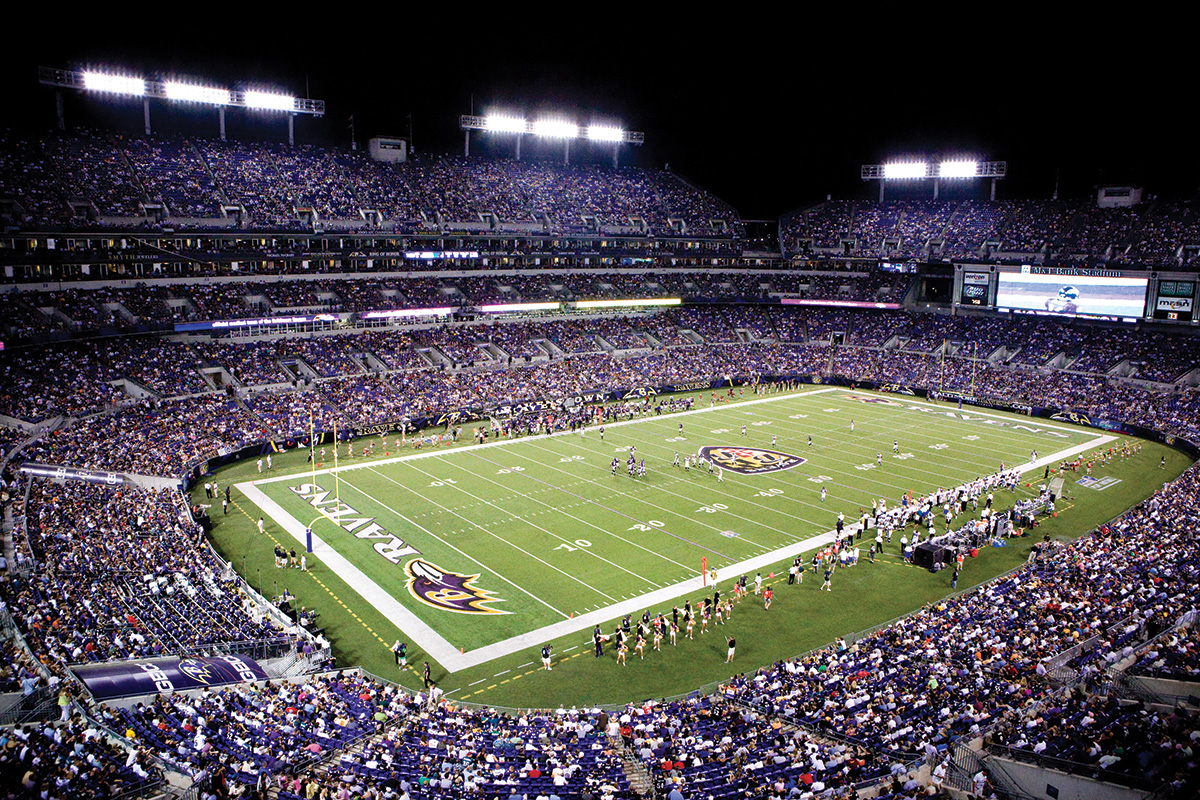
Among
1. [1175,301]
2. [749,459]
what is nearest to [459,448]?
[749,459]

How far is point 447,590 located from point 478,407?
24763 mm

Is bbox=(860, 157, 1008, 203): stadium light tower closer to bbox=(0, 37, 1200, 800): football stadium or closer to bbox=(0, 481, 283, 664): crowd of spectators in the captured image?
bbox=(0, 37, 1200, 800): football stadium

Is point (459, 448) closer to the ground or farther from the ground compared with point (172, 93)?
closer to the ground

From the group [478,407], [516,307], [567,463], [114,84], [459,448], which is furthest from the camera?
[516,307]

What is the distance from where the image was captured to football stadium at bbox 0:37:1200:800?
45.8 feet

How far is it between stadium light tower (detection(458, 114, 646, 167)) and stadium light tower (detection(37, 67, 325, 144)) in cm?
1329

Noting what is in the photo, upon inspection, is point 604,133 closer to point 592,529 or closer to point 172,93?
point 172,93

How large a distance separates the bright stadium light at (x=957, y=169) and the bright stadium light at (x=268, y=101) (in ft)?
177

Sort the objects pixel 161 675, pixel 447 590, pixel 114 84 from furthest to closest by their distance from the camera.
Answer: pixel 114 84, pixel 447 590, pixel 161 675

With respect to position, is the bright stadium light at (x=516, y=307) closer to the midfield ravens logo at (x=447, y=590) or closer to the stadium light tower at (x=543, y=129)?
the stadium light tower at (x=543, y=129)

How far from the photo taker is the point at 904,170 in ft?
236

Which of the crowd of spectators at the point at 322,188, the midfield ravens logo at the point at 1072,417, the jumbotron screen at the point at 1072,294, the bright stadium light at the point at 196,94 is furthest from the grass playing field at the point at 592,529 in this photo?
the bright stadium light at the point at 196,94

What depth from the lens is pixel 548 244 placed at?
66.4m

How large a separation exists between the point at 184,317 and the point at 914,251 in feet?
184
